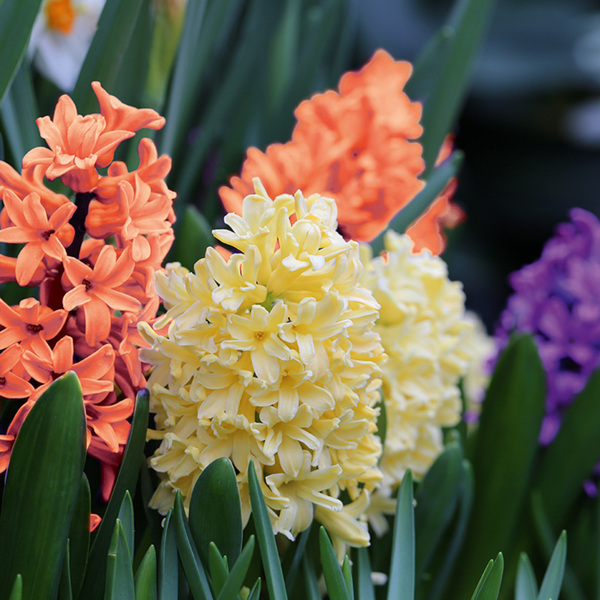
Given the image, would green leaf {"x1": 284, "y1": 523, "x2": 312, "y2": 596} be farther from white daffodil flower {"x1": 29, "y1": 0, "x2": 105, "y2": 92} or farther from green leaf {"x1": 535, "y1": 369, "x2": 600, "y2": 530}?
white daffodil flower {"x1": 29, "y1": 0, "x2": 105, "y2": 92}

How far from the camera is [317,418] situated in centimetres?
32

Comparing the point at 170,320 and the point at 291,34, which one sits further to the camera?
the point at 291,34

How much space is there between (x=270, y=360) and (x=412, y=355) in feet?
0.45

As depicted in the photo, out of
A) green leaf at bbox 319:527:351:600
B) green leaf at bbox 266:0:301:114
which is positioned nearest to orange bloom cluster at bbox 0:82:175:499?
green leaf at bbox 319:527:351:600

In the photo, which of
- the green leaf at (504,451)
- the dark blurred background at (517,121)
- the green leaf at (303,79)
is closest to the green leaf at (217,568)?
the green leaf at (504,451)

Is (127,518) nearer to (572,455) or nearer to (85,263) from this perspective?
(85,263)

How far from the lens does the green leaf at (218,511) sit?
31 centimetres

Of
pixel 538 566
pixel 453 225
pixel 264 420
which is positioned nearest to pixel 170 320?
pixel 264 420

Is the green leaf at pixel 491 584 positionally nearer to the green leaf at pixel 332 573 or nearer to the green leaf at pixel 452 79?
the green leaf at pixel 332 573

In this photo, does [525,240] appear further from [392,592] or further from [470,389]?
[392,592]

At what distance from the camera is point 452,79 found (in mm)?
575

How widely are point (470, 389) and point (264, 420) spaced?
413mm

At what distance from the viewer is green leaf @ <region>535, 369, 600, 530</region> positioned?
0.50 m

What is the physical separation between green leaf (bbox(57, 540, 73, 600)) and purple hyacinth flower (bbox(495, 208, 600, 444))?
349 millimetres
